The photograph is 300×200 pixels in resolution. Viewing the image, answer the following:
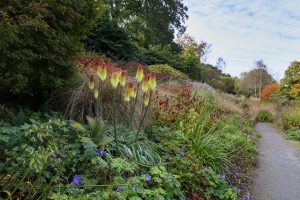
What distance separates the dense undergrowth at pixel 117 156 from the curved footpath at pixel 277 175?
26cm

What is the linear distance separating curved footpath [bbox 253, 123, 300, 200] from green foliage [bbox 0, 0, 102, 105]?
3300 millimetres

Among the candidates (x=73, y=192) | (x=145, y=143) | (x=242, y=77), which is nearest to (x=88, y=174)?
(x=73, y=192)

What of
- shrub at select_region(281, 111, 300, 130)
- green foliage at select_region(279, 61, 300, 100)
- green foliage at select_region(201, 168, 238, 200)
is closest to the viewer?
green foliage at select_region(201, 168, 238, 200)

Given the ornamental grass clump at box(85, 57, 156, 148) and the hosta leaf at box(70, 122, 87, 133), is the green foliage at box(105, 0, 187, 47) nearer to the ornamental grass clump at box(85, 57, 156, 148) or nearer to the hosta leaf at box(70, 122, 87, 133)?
the ornamental grass clump at box(85, 57, 156, 148)

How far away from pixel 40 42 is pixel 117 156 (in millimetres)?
1771

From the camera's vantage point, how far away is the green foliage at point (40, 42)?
3520mm

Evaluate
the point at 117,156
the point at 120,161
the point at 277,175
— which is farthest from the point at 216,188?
the point at 277,175

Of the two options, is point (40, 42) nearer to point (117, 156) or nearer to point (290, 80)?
point (117, 156)

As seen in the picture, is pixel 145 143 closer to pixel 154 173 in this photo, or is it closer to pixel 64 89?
pixel 154 173

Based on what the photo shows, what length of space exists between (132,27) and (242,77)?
863 inches

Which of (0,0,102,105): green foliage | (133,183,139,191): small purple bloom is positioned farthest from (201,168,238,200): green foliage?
(0,0,102,105): green foliage

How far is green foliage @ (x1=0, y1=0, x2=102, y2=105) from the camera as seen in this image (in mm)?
3520

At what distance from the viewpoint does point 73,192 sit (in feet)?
7.84

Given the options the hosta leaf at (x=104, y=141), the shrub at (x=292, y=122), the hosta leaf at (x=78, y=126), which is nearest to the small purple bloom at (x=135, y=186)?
the hosta leaf at (x=104, y=141)
